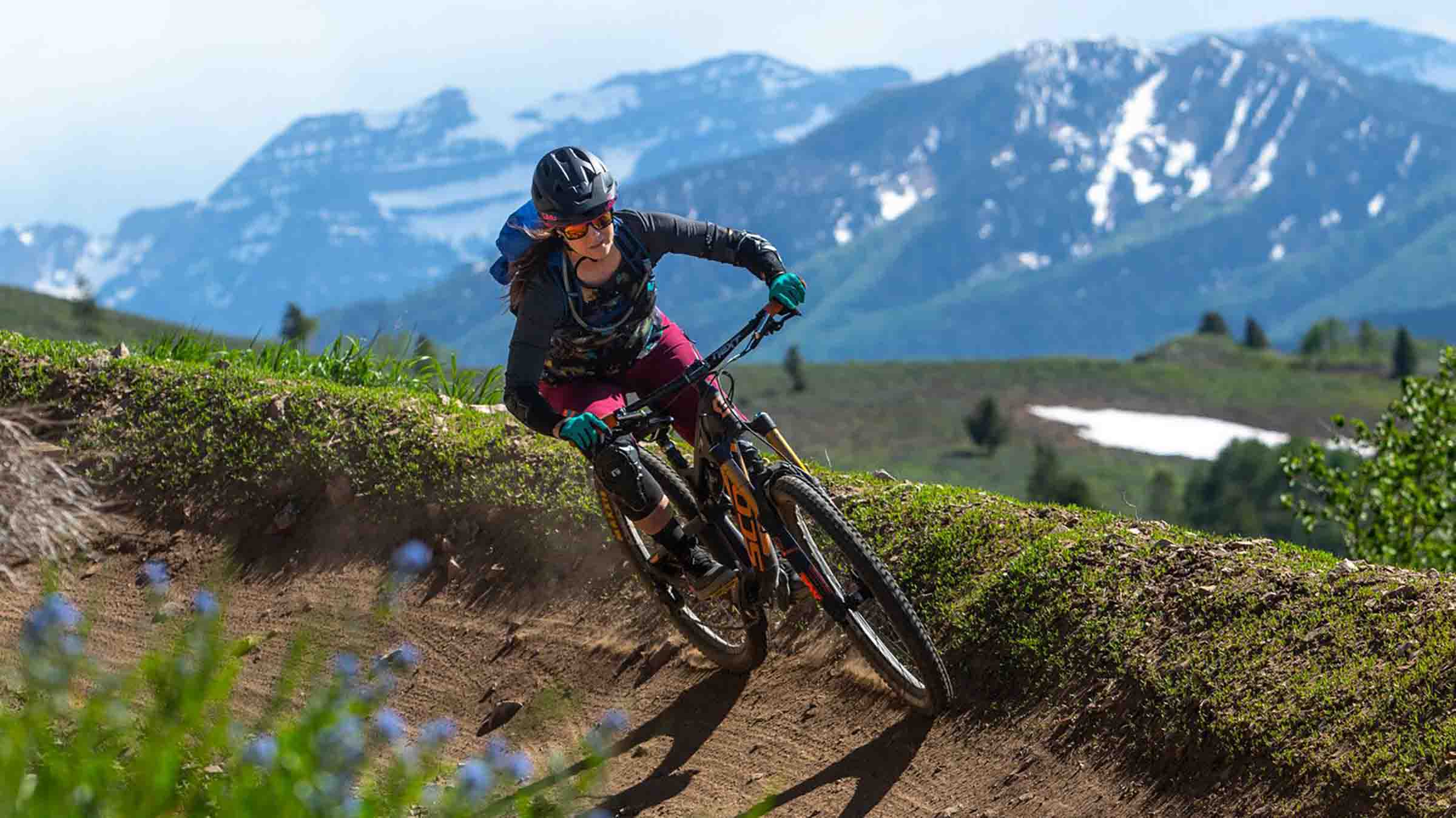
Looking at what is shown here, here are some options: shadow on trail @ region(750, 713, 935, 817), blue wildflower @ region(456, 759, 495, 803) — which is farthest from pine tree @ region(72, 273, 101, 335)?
blue wildflower @ region(456, 759, 495, 803)

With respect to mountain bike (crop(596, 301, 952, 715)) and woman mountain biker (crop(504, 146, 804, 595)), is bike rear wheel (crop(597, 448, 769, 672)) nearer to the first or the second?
mountain bike (crop(596, 301, 952, 715))

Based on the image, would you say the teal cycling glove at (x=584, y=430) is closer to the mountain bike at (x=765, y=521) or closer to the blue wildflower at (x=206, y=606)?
the mountain bike at (x=765, y=521)

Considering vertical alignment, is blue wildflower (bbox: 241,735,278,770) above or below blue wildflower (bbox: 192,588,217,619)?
below

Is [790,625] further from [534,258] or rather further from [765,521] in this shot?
[534,258]

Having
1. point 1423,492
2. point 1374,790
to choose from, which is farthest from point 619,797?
point 1423,492

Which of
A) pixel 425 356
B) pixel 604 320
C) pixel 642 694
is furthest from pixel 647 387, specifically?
pixel 425 356

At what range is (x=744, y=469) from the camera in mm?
8008

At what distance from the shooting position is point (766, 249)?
8562mm

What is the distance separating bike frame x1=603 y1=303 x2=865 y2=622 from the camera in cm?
788

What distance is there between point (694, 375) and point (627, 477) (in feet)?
2.05

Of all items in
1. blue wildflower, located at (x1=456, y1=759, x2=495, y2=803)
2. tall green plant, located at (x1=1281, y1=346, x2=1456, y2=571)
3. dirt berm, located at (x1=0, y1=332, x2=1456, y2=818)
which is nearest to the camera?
blue wildflower, located at (x1=456, y1=759, x2=495, y2=803)

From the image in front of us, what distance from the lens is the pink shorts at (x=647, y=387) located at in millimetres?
8438

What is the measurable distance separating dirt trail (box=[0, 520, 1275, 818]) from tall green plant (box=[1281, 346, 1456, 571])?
10537 mm

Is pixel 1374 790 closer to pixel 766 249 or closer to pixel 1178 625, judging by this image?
pixel 1178 625
